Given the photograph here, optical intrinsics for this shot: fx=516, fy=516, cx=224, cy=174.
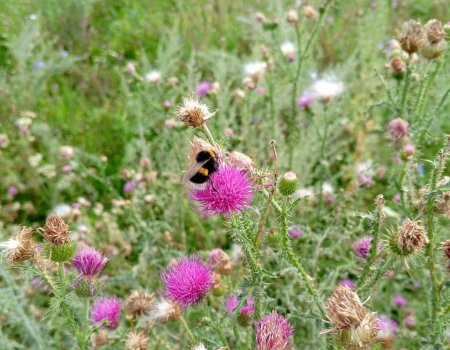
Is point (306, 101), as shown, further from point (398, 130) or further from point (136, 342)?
point (136, 342)

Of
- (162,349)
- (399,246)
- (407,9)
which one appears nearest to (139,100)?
(162,349)

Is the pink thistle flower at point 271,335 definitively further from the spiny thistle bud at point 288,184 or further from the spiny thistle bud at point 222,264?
the spiny thistle bud at point 222,264

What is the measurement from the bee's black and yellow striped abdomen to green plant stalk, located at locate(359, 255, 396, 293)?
1.48ft

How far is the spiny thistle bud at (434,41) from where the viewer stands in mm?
1616

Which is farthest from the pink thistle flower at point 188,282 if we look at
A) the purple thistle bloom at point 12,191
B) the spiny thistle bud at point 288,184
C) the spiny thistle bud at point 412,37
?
the purple thistle bloom at point 12,191

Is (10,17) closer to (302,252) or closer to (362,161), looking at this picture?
(362,161)

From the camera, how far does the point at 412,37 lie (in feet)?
5.48

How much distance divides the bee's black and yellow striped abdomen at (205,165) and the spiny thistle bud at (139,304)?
0.56 meters

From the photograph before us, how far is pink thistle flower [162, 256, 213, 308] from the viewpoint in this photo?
1.24m

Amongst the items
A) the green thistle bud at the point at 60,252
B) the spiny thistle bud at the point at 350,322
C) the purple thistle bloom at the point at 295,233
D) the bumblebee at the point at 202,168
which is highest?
the bumblebee at the point at 202,168

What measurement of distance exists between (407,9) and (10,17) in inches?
136

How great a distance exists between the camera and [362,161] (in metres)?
2.82

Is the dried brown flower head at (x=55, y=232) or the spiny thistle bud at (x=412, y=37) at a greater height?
the spiny thistle bud at (x=412, y=37)

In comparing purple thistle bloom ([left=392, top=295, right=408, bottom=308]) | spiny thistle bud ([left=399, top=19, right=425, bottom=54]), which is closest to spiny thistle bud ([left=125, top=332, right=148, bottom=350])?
purple thistle bloom ([left=392, top=295, right=408, bottom=308])
